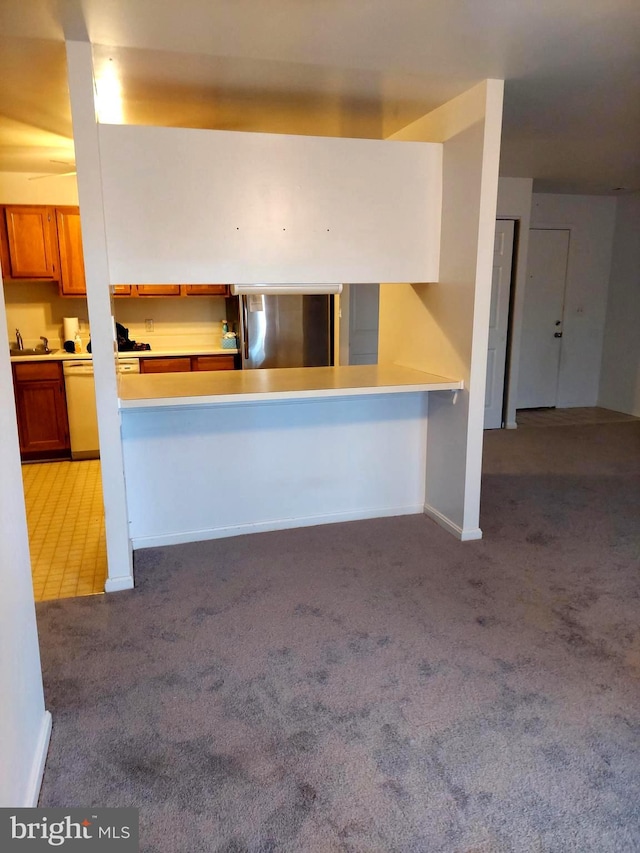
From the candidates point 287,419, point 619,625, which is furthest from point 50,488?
point 619,625

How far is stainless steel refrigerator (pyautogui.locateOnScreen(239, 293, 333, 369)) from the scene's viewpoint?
5156 mm

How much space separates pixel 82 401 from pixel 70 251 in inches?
49.9

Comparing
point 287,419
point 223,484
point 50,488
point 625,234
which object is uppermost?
point 625,234

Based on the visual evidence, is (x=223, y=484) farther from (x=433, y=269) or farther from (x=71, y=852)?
(x=71, y=852)

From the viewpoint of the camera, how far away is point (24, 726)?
1603mm

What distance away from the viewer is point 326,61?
8.39 ft

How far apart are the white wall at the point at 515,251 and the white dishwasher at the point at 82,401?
349 centimetres

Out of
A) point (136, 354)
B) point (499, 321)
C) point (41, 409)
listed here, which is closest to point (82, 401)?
point (41, 409)

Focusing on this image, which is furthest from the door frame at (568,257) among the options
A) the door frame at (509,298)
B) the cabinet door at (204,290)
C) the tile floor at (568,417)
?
the cabinet door at (204,290)

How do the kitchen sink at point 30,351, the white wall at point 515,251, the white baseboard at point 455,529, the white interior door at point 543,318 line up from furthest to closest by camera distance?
the white interior door at point 543,318
the white wall at point 515,251
the kitchen sink at point 30,351
the white baseboard at point 455,529

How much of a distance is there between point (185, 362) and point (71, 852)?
4.01 meters

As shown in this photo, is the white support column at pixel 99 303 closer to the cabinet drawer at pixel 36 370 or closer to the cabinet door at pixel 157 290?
the cabinet drawer at pixel 36 370

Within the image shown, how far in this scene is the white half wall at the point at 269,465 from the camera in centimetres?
326

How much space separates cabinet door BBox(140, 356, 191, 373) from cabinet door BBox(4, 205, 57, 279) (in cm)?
107
